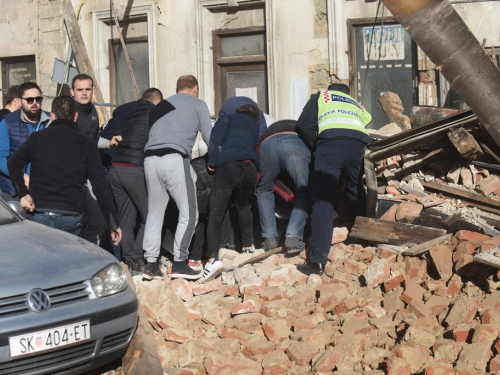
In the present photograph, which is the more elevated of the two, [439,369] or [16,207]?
[16,207]

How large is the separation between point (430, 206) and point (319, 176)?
1514 mm

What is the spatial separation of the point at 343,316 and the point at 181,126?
109 inches

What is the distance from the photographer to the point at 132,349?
16.9 feet

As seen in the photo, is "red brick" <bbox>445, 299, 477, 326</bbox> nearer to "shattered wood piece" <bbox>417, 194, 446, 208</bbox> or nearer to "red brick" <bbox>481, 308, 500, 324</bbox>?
"red brick" <bbox>481, 308, 500, 324</bbox>

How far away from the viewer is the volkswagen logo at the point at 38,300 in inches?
174

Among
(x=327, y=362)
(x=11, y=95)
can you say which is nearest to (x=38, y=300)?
(x=327, y=362)

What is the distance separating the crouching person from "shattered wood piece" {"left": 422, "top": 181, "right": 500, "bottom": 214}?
222 centimetres

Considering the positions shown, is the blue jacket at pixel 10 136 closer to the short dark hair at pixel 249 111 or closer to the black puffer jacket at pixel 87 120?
the black puffer jacket at pixel 87 120

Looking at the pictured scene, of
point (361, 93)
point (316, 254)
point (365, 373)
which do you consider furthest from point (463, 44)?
point (361, 93)

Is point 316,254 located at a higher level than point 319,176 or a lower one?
lower

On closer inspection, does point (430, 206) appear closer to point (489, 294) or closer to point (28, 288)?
point (489, 294)

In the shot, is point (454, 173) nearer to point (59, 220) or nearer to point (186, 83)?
point (186, 83)

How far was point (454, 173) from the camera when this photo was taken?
8.42 metres

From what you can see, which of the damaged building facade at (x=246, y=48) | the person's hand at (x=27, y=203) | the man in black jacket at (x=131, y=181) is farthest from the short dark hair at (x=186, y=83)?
the damaged building facade at (x=246, y=48)
